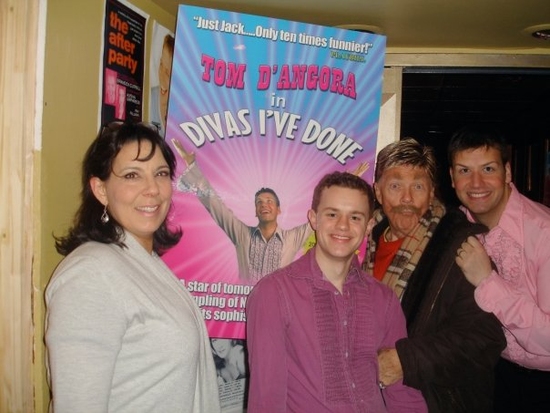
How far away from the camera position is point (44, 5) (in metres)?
1.46

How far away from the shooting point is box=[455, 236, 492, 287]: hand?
190 centimetres

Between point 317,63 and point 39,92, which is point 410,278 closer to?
point 317,63

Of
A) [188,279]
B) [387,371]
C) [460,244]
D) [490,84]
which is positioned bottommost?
[387,371]

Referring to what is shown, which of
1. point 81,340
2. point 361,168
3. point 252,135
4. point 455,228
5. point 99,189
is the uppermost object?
point 252,135

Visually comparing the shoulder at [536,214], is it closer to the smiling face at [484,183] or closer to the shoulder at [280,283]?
the smiling face at [484,183]

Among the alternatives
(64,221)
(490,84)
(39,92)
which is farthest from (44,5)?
(490,84)

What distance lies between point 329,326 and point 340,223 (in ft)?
1.16

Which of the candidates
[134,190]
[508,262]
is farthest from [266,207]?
[508,262]

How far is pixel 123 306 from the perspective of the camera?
132cm

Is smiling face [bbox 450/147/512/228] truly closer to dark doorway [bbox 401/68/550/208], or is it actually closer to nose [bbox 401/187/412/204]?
nose [bbox 401/187/412/204]

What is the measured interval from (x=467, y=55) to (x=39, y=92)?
2107 mm

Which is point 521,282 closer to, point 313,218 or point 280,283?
point 313,218

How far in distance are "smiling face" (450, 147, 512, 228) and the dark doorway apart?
0.76 metres

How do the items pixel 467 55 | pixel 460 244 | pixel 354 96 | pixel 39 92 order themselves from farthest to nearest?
pixel 467 55 → pixel 354 96 → pixel 460 244 → pixel 39 92
